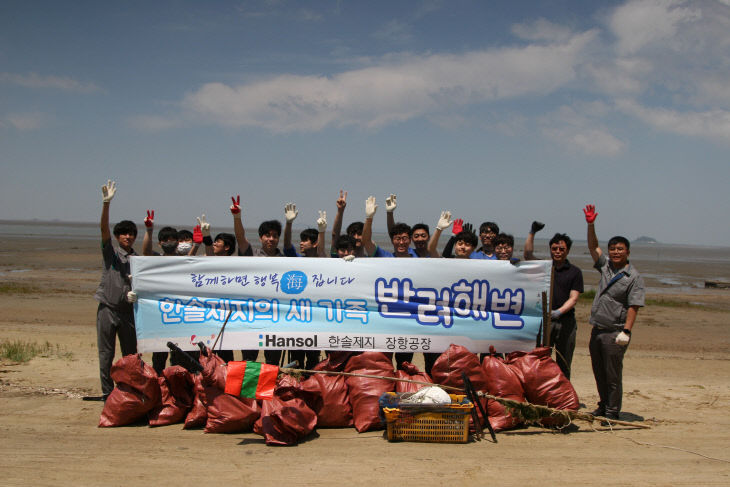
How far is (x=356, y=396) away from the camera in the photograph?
5.49 metres

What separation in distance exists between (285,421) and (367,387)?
0.87 m

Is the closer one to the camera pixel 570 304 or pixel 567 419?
pixel 567 419

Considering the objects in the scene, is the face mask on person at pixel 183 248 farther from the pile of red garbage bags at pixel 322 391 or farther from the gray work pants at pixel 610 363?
the gray work pants at pixel 610 363

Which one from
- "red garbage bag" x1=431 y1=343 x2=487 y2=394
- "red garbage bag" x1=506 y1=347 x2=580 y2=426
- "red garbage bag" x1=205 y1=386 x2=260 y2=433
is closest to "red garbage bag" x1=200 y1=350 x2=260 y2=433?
"red garbage bag" x1=205 y1=386 x2=260 y2=433

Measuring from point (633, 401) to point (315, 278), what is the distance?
4327 mm

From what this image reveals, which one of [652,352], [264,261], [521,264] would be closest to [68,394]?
[264,261]

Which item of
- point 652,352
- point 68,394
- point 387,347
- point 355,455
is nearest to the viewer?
point 355,455

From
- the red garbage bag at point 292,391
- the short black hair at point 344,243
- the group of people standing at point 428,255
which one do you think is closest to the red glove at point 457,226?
the group of people standing at point 428,255

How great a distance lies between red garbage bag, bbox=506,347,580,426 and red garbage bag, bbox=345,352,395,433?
52.1 inches

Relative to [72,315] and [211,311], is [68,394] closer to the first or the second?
[211,311]

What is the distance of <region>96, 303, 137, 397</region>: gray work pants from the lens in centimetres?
615

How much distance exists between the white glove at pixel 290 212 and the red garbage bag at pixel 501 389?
9.44ft

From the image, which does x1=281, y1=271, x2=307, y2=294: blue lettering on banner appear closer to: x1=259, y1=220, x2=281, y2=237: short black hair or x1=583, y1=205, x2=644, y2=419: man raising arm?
x1=259, y1=220, x2=281, y2=237: short black hair

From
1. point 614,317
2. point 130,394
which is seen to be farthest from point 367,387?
point 614,317
